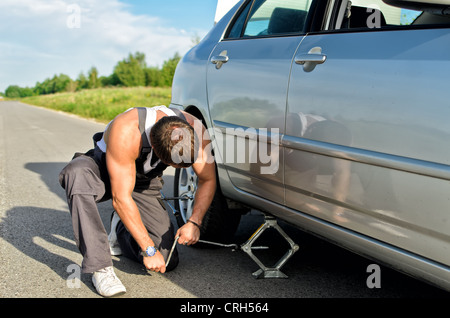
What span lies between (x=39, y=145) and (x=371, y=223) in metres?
8.03

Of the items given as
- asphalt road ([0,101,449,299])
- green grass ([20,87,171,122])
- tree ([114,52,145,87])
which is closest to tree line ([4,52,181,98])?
tree ([114,52,145,87])

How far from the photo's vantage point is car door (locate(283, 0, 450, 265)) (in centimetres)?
154

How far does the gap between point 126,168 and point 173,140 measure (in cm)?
33

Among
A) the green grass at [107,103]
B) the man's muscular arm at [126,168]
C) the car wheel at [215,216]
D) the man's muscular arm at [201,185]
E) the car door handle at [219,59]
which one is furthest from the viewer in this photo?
the green grass at [107,103]

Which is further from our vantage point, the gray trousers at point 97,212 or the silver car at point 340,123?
the gray trousers at point 97,212

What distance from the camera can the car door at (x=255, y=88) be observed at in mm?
2299

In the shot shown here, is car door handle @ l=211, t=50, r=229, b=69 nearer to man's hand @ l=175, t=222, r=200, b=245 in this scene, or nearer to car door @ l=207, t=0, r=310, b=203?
car door @ l=207, t=0, r=310, b=203

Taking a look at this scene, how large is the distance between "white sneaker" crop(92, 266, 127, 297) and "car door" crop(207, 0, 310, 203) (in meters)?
0.86

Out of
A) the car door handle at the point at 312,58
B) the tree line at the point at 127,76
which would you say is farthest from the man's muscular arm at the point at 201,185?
the tree line at the point at 127,76

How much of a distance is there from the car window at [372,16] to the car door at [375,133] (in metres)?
0.30

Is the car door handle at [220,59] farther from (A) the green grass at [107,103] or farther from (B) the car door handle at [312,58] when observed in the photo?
(A) the green grass at [107,103]

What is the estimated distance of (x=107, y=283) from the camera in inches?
92.9

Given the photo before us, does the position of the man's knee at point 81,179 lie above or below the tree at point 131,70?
below

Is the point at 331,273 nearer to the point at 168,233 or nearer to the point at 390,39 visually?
the point at 168,233
